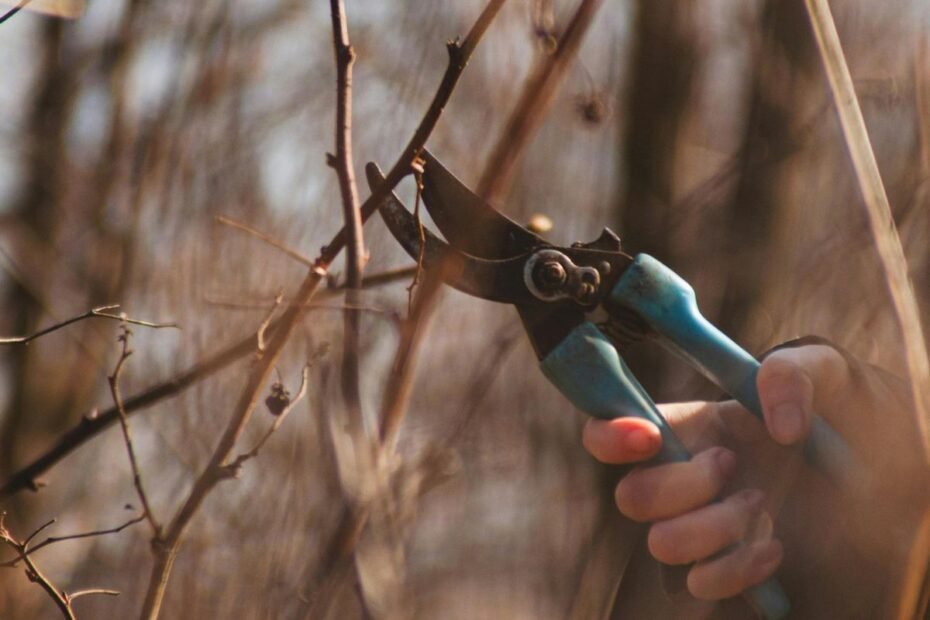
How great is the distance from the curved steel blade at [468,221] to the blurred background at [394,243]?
1.50ft

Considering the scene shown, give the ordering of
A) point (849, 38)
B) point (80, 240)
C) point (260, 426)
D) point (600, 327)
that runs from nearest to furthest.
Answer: point (600, 327), point (260, 426), point (80, 240), point (849, 38)

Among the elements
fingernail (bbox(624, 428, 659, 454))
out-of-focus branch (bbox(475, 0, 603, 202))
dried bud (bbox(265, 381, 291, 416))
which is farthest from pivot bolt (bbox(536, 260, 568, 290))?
dried bud (bbox(265, 381, 291, 416))

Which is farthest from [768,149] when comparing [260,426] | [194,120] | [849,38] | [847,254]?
[260,426]

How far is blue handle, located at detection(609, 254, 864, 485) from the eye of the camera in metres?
1.69

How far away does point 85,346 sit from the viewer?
3.44 meters

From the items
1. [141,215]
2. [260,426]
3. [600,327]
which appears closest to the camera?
[600,327]

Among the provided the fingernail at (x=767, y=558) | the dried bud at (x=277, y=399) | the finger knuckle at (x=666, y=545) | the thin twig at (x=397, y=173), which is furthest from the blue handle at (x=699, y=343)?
the dried bud at (x=277, y=399)

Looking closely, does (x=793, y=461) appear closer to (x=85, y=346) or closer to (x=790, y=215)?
(x=85, y=346)

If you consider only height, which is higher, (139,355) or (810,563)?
(139,355)

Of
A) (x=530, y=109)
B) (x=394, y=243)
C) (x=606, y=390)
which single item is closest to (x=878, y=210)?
(x=606, y=390)

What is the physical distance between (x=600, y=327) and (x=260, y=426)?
1.55m

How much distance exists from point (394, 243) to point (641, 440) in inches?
59.8

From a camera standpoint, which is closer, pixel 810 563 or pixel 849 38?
pixel 810 563

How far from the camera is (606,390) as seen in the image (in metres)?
1.66
